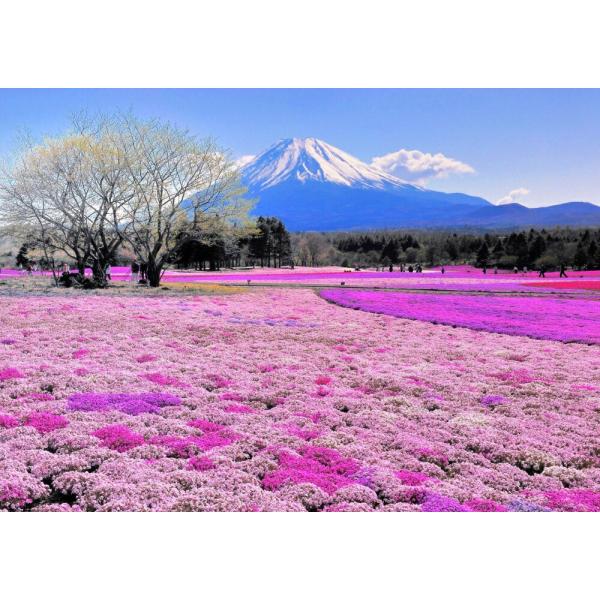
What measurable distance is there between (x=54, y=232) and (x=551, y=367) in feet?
105

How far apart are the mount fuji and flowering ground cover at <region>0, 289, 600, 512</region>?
18.3 m

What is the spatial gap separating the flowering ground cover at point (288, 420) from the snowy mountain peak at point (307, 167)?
39.7 ft

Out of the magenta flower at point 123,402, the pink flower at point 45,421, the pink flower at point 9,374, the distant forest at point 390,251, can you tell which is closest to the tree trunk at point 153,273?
the pink flower at point 9,374

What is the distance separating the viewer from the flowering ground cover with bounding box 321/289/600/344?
18.2 meters

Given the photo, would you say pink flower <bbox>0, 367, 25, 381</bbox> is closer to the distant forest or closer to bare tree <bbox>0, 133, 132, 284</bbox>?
bare tree <bbox>0, 133, 132, 284</bbox>

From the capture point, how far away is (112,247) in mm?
31031

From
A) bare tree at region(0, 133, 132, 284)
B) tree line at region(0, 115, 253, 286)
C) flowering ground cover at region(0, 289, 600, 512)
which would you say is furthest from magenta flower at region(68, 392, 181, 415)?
bare tree at region(0, 133, 132, 284)

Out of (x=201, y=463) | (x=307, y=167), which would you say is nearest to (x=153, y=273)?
(x=307, y=167)

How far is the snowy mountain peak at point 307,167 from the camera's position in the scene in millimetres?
27422

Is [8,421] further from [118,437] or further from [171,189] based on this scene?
[171,189]

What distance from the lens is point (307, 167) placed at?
3684 centimetres

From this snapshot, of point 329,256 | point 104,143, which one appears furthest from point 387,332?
point 329,256

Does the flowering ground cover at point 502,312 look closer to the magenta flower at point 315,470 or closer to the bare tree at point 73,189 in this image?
the magenta flower at point 315,470

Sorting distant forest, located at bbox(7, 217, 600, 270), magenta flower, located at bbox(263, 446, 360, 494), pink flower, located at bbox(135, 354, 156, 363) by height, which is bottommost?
magenta flower, located at bbox(263, 446, 360, 494)
